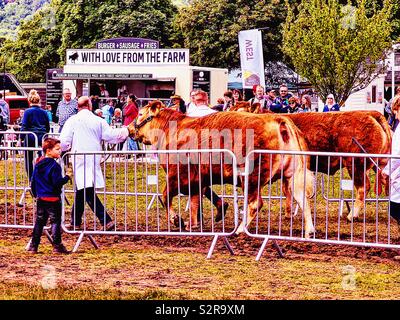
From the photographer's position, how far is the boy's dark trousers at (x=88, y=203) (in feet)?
47.0

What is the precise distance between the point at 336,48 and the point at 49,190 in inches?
1674

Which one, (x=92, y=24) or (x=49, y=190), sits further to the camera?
(x=92, y=24)

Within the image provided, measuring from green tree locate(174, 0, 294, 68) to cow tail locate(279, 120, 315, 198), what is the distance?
63830mm

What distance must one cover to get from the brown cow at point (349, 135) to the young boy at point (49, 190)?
13.5ft

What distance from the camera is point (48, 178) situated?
1313cm

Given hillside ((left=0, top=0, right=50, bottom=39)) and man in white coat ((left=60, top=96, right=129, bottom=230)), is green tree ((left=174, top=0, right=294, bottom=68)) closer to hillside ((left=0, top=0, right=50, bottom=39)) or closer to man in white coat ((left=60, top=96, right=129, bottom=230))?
man in white coat ((left=60, top=96, right=129, bottom=230))

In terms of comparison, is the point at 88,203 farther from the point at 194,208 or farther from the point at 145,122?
the point at 145,122

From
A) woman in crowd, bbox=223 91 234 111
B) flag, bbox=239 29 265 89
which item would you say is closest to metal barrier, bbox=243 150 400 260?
woman in crowd, bbox=223 91 234 111

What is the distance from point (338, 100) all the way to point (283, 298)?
45.1 metres

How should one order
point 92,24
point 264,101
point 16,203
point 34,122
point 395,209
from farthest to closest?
1. point 92,24
2. point 264,101
3. point 34,122
4. point 16,203
5. point 395,209

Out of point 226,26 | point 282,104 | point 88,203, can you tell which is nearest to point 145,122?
point 88,203

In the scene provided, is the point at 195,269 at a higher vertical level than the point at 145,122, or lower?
lower

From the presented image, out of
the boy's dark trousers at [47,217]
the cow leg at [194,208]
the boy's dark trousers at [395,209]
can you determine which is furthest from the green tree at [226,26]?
the boy's dark trousers at [47,217]
